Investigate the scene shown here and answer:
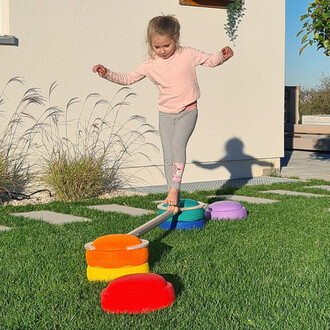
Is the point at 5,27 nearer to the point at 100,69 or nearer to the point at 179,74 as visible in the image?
the point at 100,69

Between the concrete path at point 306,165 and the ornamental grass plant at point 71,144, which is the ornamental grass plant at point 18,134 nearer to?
the ornamental grass plant at point 71,144

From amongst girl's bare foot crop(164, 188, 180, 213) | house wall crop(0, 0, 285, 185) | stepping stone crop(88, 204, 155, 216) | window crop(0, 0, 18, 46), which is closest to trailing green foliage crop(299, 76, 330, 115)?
house wall crop(0, 0, 285, 185)

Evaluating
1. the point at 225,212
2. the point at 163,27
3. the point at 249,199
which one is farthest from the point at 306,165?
the point at 163,27

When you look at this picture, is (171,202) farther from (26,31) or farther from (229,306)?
(26,31)

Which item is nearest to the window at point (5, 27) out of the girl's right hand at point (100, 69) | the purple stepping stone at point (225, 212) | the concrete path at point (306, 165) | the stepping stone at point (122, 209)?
the stepping stone at point (122, 209)

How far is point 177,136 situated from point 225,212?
878 mm

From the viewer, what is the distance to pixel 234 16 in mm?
9430

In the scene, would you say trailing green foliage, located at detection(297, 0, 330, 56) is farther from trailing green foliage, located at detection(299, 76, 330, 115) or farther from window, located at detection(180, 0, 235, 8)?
trailing green foliage, located at detection(299, 76, 330, 115)

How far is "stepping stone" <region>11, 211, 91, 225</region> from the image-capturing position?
5.59 m

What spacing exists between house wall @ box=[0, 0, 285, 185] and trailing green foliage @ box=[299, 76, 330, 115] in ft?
36.6

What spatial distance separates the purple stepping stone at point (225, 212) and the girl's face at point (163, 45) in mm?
1436

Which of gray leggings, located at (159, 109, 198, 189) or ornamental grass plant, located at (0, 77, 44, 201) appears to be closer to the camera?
gray leggings, located at (159, 109, 198, 189)

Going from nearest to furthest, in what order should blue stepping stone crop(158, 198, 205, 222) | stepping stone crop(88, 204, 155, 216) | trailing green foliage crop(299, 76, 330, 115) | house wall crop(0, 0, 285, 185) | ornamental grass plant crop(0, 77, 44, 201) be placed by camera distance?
blue stepping stone crop(158, 198, 205, 222), stepping stone crop(88, 204, 155, 216), ornamental grass plant crop(0, 77, 44, 201), house wall crop(0, 0, 285, 185), trailing green foliage crop(299, 76, 330, 115)

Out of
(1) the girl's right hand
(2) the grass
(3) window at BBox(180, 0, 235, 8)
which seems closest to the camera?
(2) the grass
